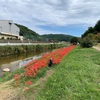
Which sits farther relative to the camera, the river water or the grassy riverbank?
the river water

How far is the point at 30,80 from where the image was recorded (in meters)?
7.81

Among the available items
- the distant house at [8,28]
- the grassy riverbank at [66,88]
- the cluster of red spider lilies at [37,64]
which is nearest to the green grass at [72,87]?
the grassy riverbank at [66,88]

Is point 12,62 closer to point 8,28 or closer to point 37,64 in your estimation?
point 37,64

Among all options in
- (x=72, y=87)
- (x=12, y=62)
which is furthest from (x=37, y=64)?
(x=12, y=62)

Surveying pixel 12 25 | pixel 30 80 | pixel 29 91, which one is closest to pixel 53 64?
pixel 30 80

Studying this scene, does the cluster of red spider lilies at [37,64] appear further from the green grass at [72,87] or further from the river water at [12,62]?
the river water at [12,62]

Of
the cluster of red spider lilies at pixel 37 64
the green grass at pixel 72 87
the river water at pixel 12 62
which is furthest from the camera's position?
the river water at pixel 12 62

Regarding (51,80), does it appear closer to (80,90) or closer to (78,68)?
(80,90)

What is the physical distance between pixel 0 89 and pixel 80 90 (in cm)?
352

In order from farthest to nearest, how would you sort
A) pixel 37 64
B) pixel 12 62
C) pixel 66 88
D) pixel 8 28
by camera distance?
1. pixel 8 28
2. pixel 12 62
3. pixel 37 64
4. pixel 66 88

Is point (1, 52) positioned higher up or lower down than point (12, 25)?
lower down

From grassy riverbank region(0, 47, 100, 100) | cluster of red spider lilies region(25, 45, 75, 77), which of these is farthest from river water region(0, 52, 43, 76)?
grassy riverbank region(0, 47, 100, 100)

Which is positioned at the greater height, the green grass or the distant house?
the distant house

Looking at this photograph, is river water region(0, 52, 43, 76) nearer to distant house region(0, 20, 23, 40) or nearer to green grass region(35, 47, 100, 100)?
green grass region(35, 47, 100, 100)
